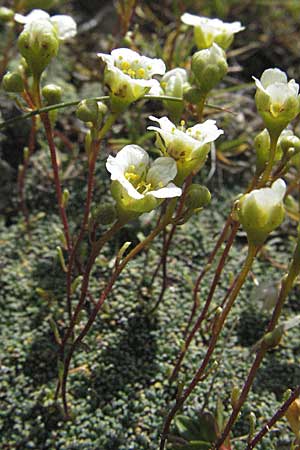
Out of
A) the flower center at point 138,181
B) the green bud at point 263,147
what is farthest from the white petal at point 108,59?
the green bud at point 263,147

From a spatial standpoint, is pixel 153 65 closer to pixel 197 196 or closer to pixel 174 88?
pixel 174 88

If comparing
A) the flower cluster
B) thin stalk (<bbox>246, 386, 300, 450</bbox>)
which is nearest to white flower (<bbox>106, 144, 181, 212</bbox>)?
the flower cluster

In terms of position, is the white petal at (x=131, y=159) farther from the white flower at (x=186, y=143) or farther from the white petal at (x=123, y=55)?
the white petal at (x=123, y=55)

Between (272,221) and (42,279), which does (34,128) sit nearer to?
(42,279)

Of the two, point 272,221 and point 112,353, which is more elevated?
point 272,221

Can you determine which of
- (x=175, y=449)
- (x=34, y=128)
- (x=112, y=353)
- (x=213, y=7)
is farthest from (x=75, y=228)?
(x=213, y=7)
